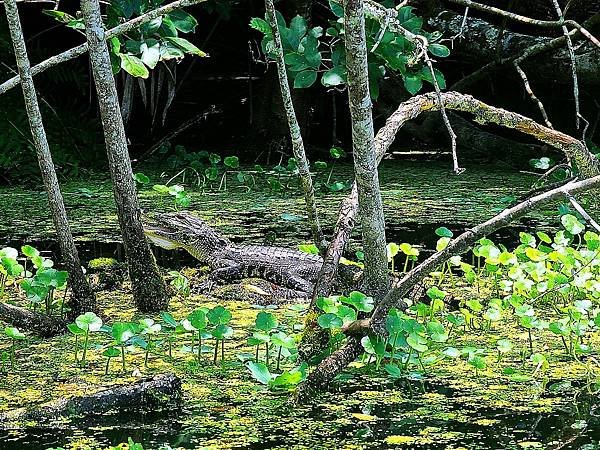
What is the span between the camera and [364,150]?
2.49m

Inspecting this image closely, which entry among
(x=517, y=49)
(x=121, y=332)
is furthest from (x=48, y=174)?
(x=517, y=49)

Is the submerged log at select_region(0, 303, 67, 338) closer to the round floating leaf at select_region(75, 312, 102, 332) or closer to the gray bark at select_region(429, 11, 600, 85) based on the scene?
the round floating leaf at select_region(75, 312, 102, 332)

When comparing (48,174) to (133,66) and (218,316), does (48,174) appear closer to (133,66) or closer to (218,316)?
(133,66)

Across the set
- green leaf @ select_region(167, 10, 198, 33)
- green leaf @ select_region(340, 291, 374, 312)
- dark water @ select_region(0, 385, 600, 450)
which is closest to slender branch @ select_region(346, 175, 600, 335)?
green leaf @ select_region(340, 291, 374, 312)

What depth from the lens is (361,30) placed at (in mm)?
2420

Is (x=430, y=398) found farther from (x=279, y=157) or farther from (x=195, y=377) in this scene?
(x=279, y=157)

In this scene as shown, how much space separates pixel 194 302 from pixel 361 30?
3.98 ft

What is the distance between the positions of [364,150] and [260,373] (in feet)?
1.98

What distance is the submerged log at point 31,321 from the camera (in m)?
2.76

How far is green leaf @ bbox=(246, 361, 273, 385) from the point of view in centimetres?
226

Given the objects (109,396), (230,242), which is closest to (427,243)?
(230,242)

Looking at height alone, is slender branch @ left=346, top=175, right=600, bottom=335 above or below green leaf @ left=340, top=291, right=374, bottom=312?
above

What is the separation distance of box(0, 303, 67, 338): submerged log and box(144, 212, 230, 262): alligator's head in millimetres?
1045

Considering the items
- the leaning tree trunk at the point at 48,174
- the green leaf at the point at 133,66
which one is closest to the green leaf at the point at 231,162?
the green leaf at the point at 133,66
